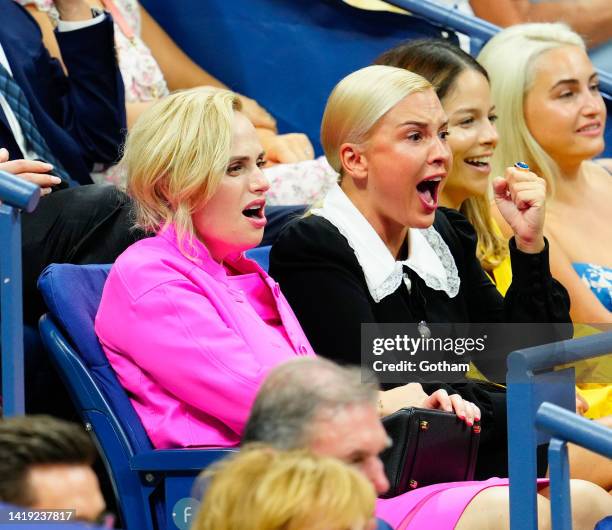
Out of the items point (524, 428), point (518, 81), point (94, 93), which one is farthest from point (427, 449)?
point (518, 81)

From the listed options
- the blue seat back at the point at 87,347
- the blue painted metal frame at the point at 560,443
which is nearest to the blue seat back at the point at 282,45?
the blue seat back at the point at 87,347

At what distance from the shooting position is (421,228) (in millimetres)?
3328

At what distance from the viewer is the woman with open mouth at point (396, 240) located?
3078 millimetres

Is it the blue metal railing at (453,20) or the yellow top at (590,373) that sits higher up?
the blue metal railing at (453,20)

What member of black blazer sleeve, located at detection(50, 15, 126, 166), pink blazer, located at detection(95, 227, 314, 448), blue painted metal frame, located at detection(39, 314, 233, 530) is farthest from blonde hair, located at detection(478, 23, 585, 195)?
blue painted metal frame, located at detection(39, 314, 233, 530)

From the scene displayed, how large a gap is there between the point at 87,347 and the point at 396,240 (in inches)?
37.0

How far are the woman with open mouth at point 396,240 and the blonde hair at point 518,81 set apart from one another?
2.43 feet

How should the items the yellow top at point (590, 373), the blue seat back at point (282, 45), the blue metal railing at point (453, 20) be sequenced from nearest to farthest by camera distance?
the yellow top at point (590, 373), the blue metal railing at point (453, 20), the blue seat back at point (282, 45)

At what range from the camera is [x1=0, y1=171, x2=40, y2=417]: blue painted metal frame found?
250 centimetres

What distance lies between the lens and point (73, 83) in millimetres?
3867

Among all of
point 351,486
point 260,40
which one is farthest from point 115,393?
point 260,40

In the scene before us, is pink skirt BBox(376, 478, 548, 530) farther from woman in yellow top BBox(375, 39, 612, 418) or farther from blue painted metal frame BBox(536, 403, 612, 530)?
woman in yellow top BBox(375, 39, 612, 418)

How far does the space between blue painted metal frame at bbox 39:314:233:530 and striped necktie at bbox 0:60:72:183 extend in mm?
938

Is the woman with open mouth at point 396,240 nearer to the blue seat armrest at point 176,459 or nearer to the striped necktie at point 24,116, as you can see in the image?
the blue seat armrest at point 176,459
